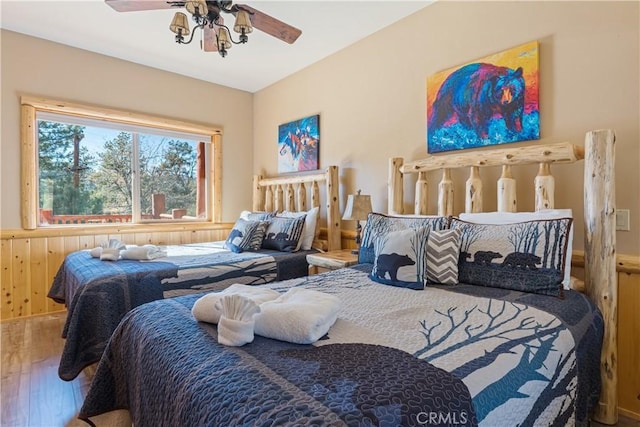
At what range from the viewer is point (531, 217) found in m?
1.77

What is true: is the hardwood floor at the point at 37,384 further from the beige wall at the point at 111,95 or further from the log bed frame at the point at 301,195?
the log bed frame at the point at 301,195

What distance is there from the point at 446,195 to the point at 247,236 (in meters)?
1.80

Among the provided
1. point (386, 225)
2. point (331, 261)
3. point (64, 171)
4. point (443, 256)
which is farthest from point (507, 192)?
point (64, 171)

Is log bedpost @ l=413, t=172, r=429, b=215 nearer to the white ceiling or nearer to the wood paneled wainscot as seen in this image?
the white ceiling

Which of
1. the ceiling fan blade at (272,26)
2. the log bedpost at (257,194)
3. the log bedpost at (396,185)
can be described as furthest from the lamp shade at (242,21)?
the log bedpost at (257,194)

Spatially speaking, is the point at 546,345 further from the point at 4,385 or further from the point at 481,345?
the point at 4,385

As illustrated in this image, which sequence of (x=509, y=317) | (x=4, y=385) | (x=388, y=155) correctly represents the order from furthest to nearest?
(x=388, y=155) < (x=4, y=385) < (x=509, y=317)

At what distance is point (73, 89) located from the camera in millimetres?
3291

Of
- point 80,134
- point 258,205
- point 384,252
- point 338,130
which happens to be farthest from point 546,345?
point 80,134

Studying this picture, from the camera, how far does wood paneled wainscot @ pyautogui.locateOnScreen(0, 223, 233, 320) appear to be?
3.01 metres

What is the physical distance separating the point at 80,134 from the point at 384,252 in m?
3.42

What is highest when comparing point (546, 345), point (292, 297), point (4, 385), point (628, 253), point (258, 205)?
point (258, 205)

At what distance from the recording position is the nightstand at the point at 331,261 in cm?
256

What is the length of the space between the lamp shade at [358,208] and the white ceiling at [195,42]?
59.0 inches
